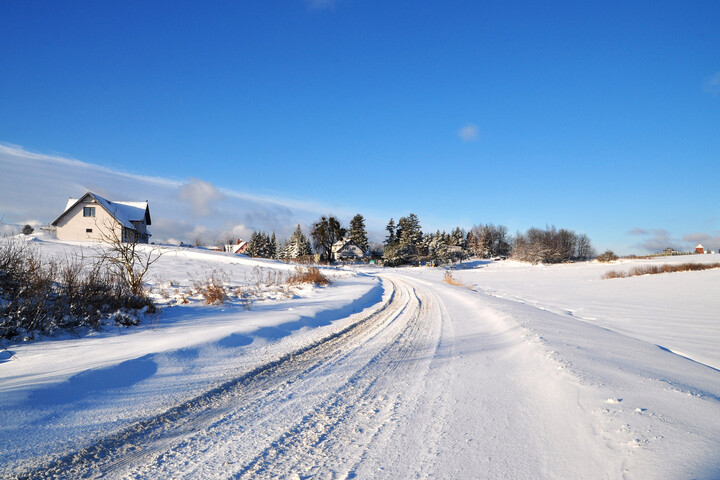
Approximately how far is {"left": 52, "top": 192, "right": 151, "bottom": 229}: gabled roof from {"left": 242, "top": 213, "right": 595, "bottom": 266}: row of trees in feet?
76.1

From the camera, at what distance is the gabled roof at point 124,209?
131 feet

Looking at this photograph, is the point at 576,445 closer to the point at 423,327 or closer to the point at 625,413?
the point at 625,413

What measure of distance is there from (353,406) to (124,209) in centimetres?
5111

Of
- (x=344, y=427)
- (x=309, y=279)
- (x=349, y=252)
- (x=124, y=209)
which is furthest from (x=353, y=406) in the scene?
(x=349, y=252)

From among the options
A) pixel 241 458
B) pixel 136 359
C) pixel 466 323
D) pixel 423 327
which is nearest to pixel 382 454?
pixel 241 458

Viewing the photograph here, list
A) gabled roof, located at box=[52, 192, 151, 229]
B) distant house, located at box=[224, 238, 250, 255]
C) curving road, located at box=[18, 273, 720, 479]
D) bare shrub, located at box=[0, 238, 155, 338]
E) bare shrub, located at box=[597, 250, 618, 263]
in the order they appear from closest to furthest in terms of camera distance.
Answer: curving road, located at box=[18, 273, 720, 479]
bare shrub, located at box=[0, 238, 155, 338]
gabled roof, located at box=[52, 192, 151, 229]
bare shrub, located at box=[597, 250, 618, 263]
distant house, located at box=[224, 238, 250, 255]

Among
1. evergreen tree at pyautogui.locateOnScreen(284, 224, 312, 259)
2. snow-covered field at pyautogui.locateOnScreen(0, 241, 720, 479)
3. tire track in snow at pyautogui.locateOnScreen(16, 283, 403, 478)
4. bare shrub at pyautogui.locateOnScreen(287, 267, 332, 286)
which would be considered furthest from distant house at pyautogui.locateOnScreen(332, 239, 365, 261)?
tire track in snow at pyautogui.locateOnScreen(16, 283, 403, 478)

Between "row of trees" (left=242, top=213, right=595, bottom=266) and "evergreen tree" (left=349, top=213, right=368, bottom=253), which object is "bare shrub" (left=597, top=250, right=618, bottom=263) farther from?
"evergreen tree" (left=349, top=213, right=368, bottom=253)

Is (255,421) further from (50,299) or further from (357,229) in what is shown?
(357,229)

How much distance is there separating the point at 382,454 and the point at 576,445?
4.76 feet

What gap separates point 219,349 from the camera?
5602mm

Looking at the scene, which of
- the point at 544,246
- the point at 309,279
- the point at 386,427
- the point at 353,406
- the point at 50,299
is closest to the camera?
the point at 386,427

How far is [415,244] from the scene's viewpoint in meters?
72.4

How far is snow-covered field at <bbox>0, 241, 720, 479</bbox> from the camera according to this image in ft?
7.90
